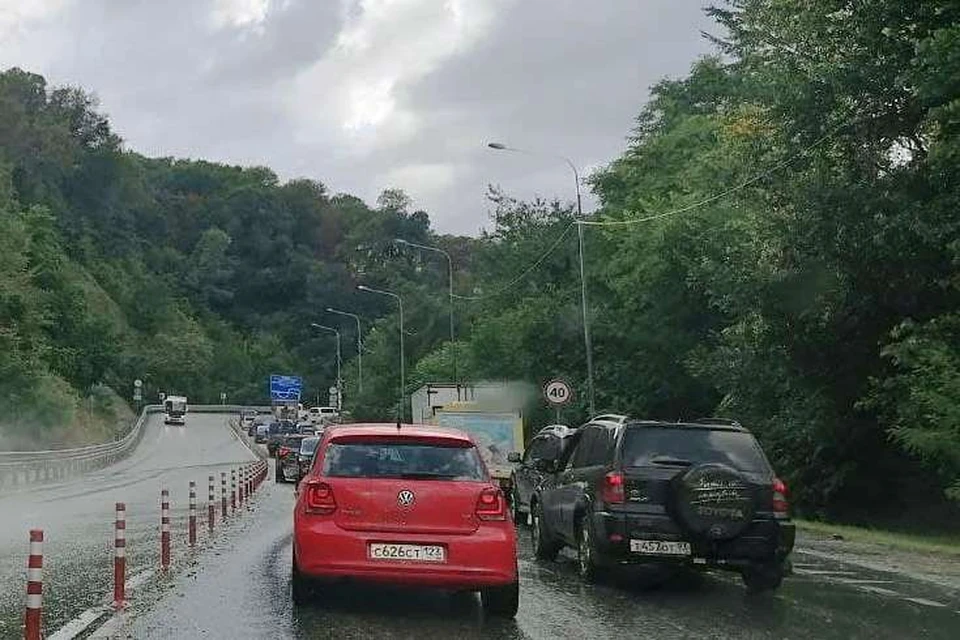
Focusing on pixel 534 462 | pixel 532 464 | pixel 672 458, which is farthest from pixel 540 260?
pixel 672 458

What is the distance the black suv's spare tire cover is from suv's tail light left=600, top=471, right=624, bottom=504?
1.94 ft

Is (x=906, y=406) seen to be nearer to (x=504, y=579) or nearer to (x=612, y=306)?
(x=504, y=579)

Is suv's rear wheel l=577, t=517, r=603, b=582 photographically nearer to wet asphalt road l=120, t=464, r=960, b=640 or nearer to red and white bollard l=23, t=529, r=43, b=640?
wet asphalt road l=120, t=464, r=960, b=640

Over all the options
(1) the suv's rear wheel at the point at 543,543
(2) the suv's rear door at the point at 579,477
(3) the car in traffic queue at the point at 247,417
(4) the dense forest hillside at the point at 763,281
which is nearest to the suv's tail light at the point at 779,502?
(2) the suv's rear door at the point at 579,477

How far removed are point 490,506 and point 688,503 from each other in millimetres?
2435

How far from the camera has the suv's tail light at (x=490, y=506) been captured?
10.8 meters

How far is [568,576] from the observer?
46.8 ft

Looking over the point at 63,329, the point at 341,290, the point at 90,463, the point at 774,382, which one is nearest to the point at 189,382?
the point at 341,290

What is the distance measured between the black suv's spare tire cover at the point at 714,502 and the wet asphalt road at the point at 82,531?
18.0 feet

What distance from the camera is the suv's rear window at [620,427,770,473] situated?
507 inches

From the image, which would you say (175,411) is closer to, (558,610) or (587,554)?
(587,554)

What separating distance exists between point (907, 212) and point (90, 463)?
40636 millimetres

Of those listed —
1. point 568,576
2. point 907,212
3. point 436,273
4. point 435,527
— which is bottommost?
point 568,576

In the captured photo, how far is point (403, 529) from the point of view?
1062 cm
